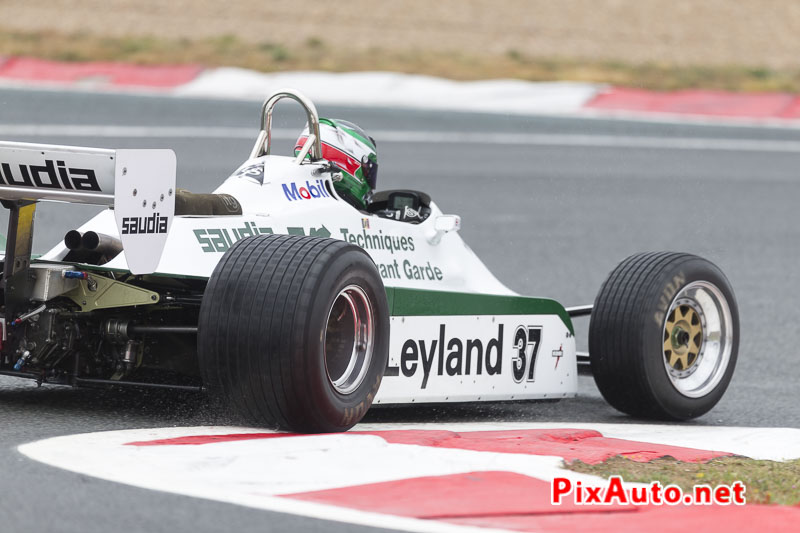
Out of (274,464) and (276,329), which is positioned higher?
(276,329)

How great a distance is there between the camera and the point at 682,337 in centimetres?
745

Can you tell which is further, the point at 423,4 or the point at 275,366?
the point at 423,4

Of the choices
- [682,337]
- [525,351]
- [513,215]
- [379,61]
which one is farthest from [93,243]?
[379,61]

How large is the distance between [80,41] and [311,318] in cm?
2357

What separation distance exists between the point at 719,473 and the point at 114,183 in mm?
2461

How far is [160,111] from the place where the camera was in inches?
837

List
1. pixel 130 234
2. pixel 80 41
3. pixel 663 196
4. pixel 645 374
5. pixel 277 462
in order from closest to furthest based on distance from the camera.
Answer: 1. pixel 277 462
2. pixel 130 234
3. pixel 645 374
4. pixel 663 196
5. pixel 80 41

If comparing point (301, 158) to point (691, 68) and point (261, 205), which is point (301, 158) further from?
point (691, 68)

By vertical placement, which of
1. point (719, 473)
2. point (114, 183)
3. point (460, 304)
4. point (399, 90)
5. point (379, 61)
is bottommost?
point (719, 473)

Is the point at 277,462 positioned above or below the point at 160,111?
below

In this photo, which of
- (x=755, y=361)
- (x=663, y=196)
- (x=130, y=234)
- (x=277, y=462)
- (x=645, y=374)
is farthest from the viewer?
(x=663, y=196)

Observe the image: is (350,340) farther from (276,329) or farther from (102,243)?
(102,243)

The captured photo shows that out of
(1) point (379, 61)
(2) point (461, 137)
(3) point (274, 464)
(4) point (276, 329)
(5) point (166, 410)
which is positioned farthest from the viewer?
(1) point (379, 61)

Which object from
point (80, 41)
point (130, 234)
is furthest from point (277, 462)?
point (80, 41)
